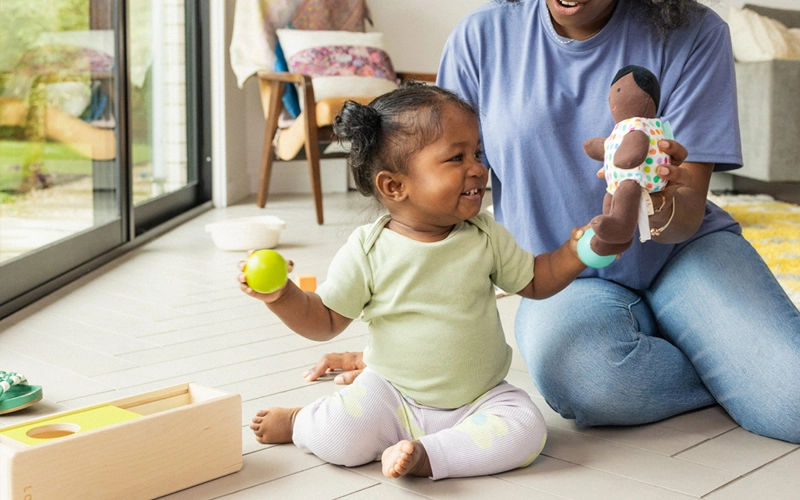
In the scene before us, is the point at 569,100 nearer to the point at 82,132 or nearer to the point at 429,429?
the point at 429,429

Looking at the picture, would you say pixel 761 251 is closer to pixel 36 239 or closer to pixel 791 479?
pixel 791 479

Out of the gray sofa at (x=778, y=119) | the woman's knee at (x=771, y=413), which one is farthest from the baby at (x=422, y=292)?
the gray sofa at (x=778, y=119)

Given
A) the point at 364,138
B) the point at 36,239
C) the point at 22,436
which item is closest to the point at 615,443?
the point at 364,138

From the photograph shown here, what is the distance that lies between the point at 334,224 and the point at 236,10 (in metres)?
1.18

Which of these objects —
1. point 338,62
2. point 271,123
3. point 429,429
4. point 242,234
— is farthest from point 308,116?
point 429,429

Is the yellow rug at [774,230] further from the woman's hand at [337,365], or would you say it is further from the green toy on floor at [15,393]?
the green toy on floor at [15,393]

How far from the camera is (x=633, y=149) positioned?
1036 millimetres

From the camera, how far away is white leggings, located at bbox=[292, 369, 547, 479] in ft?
3.56

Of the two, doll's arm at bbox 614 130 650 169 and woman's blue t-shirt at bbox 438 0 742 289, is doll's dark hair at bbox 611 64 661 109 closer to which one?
doll's arm at bbox 614 130 650 169

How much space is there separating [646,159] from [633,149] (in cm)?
3

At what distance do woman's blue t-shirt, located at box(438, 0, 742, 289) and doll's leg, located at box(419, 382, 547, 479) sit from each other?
0.37 m

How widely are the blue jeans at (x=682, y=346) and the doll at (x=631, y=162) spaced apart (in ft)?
0.82

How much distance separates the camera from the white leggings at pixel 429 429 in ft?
3.56

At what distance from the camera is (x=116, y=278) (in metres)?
2.40
